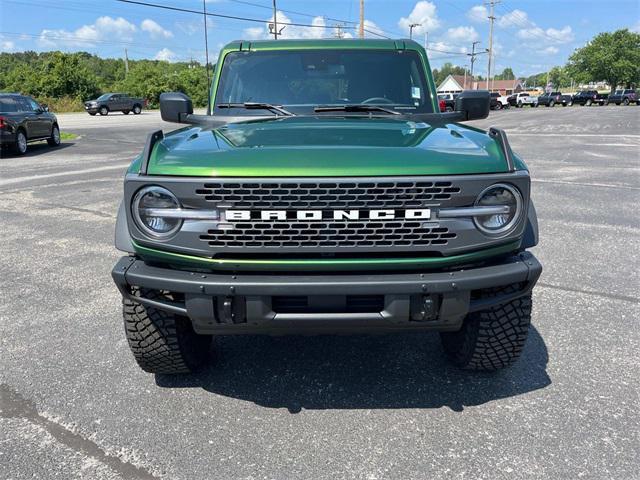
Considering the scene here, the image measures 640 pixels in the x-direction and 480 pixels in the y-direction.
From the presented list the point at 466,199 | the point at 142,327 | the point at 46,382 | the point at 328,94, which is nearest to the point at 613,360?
the point at 466,199

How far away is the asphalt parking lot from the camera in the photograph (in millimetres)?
2420

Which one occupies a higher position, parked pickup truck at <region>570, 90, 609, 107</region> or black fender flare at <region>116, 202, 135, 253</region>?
parked pickup truck at <region>570, 90, 609, 107</region>

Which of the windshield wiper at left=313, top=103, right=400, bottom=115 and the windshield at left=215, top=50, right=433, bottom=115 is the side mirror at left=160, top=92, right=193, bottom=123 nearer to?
the windshield at left=215, top=50, right=433, bottom=115

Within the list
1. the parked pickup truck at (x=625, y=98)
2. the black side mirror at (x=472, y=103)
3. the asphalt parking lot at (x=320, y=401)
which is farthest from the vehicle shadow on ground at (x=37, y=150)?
the parked pickup truck at (x=625, y=98)

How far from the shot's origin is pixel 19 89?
181 feet

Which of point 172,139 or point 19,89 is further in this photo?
point 19,89

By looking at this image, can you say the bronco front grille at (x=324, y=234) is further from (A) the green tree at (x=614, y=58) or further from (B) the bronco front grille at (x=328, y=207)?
(A) the green tree at (x=614, y=58)

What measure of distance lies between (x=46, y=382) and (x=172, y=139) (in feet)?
5.20

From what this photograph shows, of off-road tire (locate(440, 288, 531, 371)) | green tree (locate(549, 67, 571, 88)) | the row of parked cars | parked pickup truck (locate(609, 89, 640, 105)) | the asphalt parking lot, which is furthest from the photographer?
green tree (locate(549, 67, 571, 88))

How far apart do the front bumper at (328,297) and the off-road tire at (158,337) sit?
0.39 m

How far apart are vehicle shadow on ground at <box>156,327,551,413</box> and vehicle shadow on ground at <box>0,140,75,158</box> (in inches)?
578

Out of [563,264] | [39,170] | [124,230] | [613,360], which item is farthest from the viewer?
[39,170]

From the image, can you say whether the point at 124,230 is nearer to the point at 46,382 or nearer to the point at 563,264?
the point at 46,382

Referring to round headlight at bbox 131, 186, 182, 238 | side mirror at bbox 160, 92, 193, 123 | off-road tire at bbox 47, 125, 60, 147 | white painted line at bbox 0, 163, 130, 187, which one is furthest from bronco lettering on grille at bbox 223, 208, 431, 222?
off-road tire at bbox 47, 125, 60, 147
